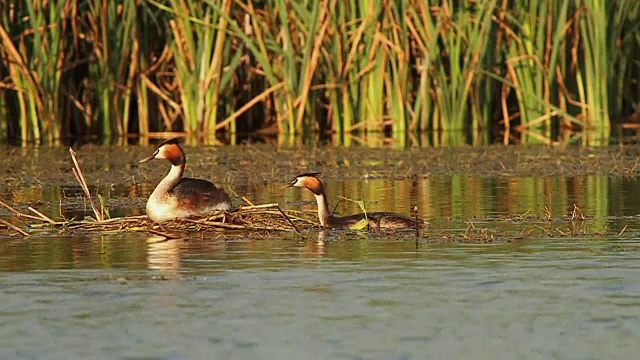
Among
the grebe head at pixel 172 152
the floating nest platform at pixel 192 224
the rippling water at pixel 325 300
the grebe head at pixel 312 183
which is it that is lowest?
the rippling water at pixel 325 300

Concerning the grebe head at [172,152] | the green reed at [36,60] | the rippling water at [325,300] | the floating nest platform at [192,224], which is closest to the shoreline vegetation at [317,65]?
the green reed at [36,60]

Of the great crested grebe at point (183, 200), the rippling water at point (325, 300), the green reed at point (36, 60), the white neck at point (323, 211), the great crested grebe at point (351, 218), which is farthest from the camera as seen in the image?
the green reed at point (36, 60)

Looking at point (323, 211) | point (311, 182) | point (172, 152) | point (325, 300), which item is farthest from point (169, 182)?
point (325, 300)

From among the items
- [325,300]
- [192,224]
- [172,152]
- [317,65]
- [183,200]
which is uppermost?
[317,65]

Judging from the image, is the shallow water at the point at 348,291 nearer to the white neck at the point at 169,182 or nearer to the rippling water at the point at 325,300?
the rippling water at the point at 325,300

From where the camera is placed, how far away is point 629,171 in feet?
45.8

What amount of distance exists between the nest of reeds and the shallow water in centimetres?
18

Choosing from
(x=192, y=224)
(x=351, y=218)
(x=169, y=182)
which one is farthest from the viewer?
(x=169, y=182)

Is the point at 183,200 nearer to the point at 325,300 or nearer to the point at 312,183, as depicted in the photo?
the point at 312,183

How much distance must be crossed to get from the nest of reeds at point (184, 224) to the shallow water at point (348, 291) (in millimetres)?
182

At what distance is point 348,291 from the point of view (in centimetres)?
713

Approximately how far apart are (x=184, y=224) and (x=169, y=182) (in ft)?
1.68

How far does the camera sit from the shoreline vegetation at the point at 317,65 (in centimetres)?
1870

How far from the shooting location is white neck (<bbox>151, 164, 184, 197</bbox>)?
1044cm
